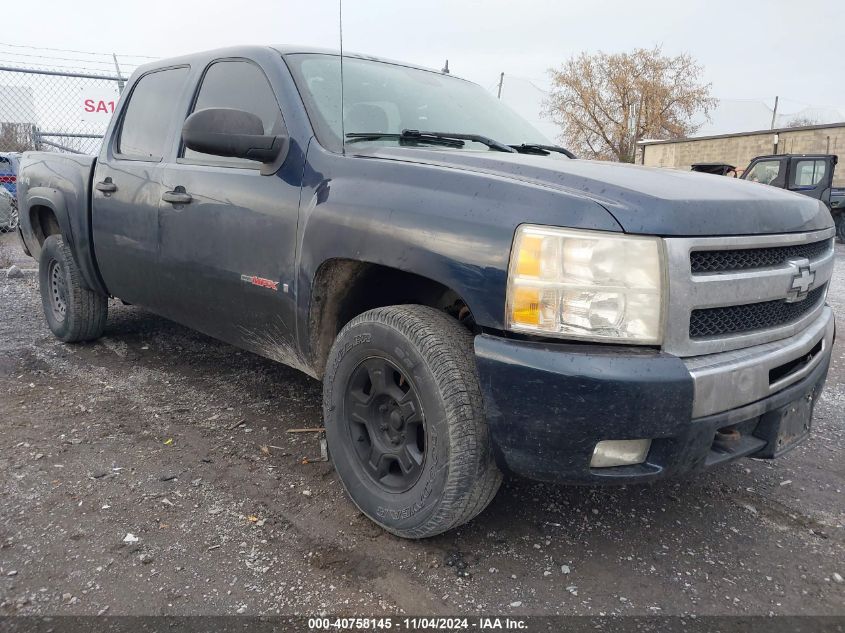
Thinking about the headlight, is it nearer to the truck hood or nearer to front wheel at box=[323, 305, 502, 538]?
the truck hood

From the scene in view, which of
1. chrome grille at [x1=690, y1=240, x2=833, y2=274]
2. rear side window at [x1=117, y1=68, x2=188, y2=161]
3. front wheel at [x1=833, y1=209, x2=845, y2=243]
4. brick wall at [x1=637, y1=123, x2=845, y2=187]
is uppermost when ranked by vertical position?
brick wall at [x1=637, y1=123, x2=845, y2=187]

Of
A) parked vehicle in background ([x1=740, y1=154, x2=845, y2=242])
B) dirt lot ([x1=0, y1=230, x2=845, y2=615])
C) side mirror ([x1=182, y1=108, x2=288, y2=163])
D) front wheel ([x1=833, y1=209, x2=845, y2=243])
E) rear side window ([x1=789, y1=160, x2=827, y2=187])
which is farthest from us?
front wheel ([x1=833, y1=209, x2=845, y2=243])

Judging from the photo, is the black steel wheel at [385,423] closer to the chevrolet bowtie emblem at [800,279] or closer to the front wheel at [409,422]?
the front wheel at [409,422]

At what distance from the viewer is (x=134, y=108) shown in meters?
3.95

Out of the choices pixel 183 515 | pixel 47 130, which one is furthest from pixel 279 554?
pixel 47 130

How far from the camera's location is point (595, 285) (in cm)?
184

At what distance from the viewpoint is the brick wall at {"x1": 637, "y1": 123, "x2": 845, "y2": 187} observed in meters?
22.2

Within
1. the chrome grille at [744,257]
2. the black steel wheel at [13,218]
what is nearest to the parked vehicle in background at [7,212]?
the black steel wheel at [13,218]

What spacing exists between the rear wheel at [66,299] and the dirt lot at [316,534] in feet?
3.27

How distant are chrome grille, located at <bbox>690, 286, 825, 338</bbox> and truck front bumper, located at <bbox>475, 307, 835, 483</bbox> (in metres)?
0.08

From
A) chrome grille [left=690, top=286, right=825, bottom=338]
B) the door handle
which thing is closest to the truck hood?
chrome grille [left=690, top=286, right=825, bottom=338]

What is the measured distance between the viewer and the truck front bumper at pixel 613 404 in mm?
1813

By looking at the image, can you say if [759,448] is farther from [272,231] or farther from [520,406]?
[272,231]

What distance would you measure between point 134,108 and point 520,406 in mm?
3286
